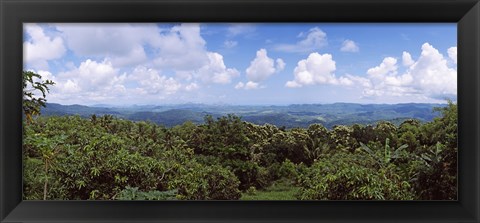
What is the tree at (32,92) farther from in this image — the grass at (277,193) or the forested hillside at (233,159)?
the grass at (277,193)

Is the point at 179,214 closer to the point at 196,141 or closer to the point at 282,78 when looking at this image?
the point at 196,141

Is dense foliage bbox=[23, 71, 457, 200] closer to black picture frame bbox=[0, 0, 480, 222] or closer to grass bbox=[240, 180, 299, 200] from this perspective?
grass bbox=[240, 180, 299, 200]

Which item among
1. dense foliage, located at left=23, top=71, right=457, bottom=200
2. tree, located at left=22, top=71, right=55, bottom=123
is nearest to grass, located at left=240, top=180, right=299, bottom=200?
dense foliage, located at left=23, top=71, right=457, bottom=200

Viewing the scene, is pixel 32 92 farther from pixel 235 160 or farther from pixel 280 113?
pixel 280 113
